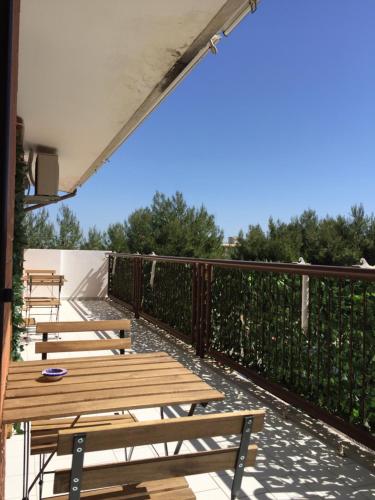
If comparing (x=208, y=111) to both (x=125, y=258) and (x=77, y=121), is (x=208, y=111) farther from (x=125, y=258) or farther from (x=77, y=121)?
(x=77, y=121)

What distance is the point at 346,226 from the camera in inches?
1382

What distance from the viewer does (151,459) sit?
1100mm

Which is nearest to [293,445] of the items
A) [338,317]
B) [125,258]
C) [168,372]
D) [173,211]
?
[338,317]

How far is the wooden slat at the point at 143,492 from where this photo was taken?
1334 millimetres

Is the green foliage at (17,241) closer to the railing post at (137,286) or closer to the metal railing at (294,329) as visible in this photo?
the metal railing at (294,329)

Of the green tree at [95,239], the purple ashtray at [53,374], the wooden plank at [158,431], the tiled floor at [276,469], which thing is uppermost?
the green tree at [95,239]

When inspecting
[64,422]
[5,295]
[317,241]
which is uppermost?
[317,241]

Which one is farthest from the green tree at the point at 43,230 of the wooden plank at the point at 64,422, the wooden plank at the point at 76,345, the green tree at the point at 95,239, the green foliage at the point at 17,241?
the wooden plank at the point at 64,422

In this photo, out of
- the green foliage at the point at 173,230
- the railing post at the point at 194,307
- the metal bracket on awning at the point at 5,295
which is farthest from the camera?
the green foliage at the point at 173,230

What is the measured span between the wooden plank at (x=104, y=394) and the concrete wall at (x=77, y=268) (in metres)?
8.45

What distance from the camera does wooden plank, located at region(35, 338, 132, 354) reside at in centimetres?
233

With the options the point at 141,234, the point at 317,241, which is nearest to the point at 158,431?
the point at 141,234

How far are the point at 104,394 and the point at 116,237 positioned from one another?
3029 cm

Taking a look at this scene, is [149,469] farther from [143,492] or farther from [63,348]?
[63,348]
